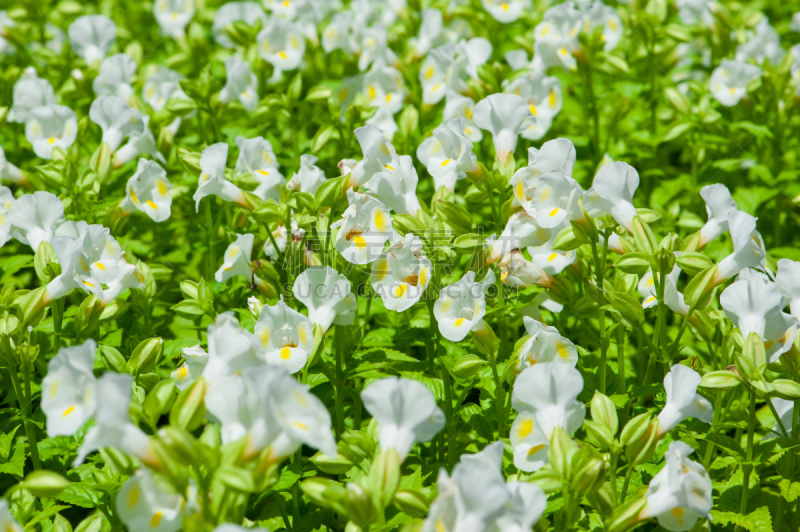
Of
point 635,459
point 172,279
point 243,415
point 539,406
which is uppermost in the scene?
point 243,415

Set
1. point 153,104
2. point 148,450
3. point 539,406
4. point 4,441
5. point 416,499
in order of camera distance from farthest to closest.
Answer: point 153,104
point 4,441
point 539,406
point 416,499
point 148,450

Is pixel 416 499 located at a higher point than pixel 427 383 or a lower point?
higher

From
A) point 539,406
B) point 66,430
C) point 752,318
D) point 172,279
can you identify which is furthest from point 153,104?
point 752,318

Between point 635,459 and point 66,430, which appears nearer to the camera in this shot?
point 66,430

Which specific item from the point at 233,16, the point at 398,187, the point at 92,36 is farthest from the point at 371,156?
the point at 233,16

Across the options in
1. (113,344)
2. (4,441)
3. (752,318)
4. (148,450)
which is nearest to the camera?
(148,450)

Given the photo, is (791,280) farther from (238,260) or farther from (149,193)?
(149,193)

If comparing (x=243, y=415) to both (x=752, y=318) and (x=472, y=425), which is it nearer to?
(x=472, y=425)
